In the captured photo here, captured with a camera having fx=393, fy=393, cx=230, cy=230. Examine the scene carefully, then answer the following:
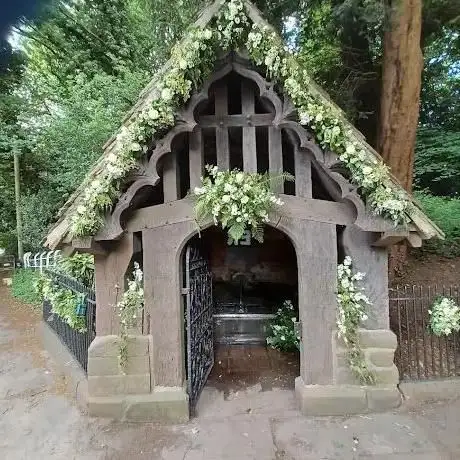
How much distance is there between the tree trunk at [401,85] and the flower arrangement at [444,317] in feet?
8.60

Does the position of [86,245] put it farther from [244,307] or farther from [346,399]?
[244,307]

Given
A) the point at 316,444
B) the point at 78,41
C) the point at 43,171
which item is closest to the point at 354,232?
the point at 316,444

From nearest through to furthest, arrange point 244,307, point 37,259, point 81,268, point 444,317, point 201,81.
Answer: point 201,81 → point 444,317 → point 81,268 → point 244,307 → point 37,259

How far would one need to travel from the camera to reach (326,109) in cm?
374

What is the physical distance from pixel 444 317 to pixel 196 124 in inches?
140

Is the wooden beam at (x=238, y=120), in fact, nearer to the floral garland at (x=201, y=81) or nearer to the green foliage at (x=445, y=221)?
the floral garland at (x=201, y=81)

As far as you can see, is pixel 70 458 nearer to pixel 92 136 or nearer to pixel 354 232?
pixel 354 232

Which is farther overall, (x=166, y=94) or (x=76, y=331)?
(x=76, y=331)

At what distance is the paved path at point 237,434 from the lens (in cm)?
366

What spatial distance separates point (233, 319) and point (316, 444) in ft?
11.0

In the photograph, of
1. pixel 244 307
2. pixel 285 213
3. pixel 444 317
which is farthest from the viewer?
pixel 244 307

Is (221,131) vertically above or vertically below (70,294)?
above

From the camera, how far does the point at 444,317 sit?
4547mm

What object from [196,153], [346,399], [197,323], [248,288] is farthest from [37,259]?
[346,399]
